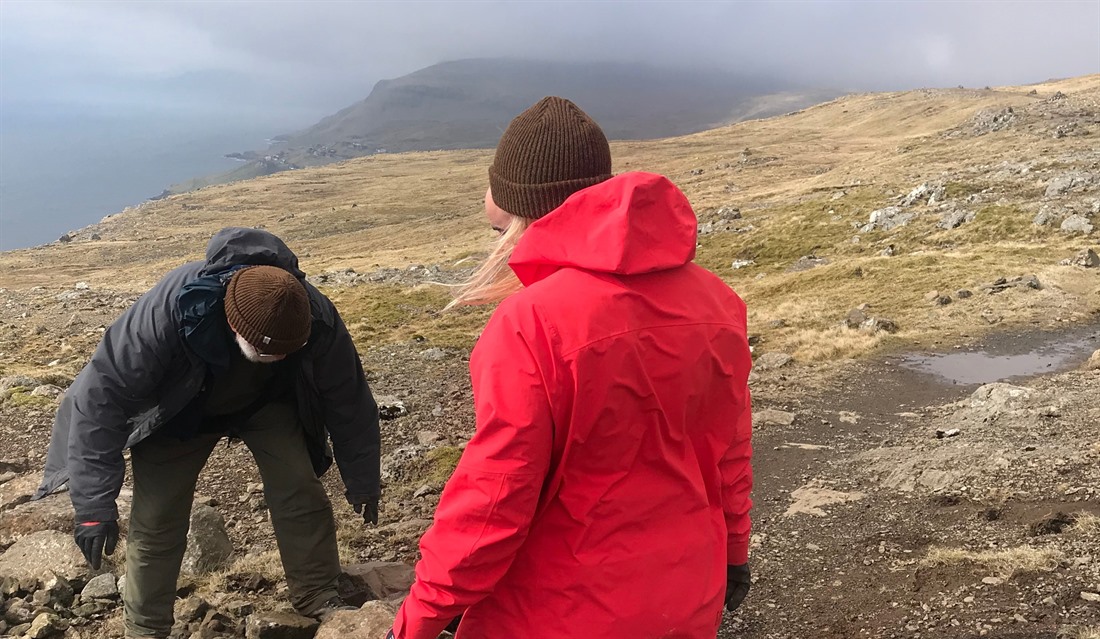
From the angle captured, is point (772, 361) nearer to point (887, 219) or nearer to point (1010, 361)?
point (1010, 361)

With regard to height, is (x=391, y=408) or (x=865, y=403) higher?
(x=391, y=408)

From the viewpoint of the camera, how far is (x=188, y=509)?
5086 millimetres

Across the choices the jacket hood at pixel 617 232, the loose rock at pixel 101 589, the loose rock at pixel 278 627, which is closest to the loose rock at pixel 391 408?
the loose rock at pixel 101 589

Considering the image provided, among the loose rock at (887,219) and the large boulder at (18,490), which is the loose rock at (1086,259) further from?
the large boulder at (18,490)

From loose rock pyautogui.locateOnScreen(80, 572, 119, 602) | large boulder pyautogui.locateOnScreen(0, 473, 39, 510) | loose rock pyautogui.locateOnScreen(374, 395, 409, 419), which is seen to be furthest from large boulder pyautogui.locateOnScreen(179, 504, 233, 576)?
loose rock pyautogui.locateOnScreen(374, 395, 409, 419)

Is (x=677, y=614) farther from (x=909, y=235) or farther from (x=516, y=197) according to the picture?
(x=909, y=235)

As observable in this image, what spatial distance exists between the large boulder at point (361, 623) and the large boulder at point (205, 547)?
6.94 ft

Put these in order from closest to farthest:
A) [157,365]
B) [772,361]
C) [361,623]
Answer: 1. [157,365]
2. [361,623]
3. [772,361]

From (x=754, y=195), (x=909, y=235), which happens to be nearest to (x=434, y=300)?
(x=909, y=235)

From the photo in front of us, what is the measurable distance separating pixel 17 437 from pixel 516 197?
425 inches

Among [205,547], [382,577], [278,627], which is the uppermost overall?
[278,627]

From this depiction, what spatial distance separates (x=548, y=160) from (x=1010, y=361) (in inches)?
557

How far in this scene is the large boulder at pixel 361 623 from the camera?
4578 millimetres

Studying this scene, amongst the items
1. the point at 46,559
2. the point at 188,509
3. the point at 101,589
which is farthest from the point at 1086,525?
the point at 46,559
